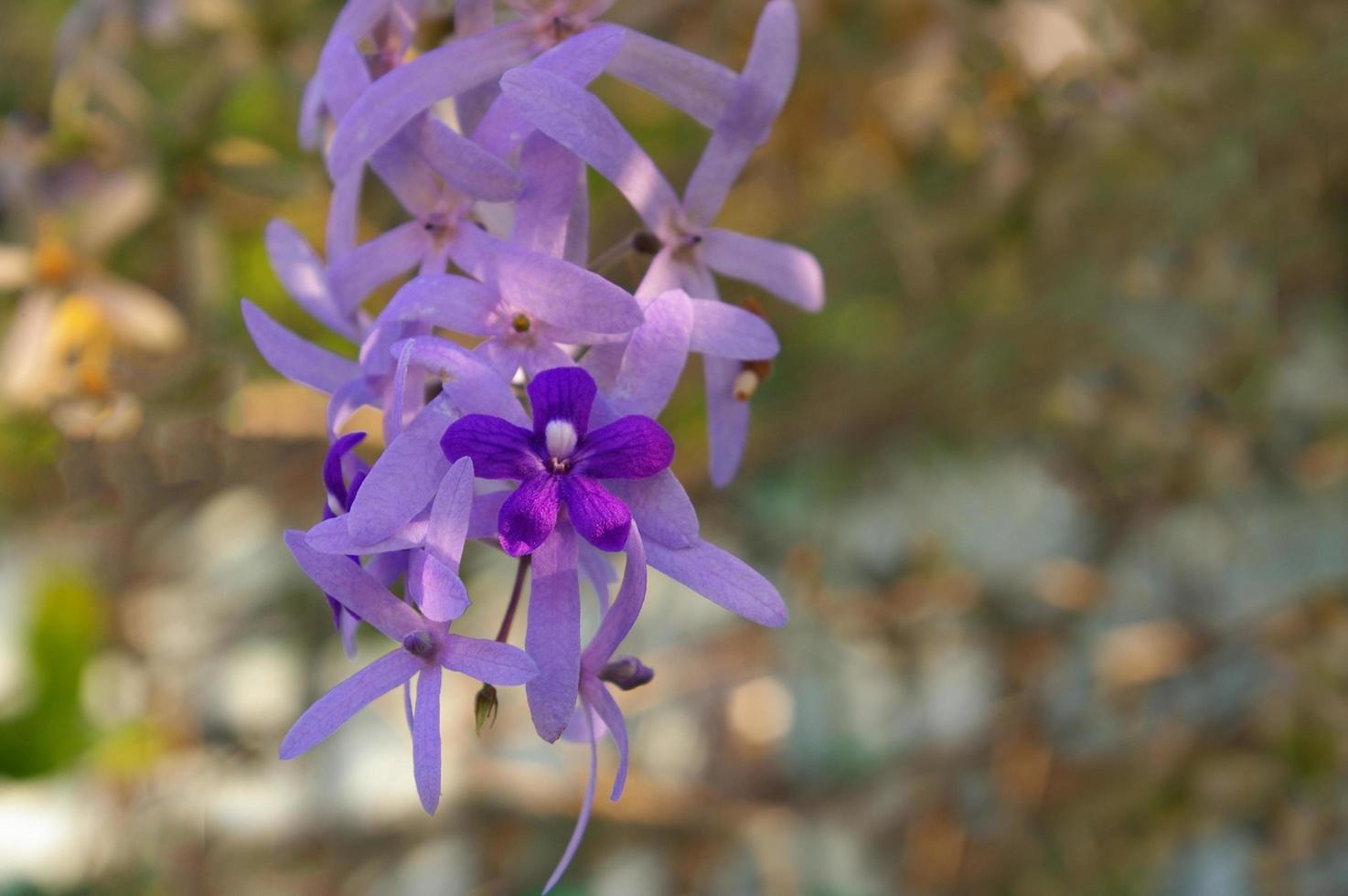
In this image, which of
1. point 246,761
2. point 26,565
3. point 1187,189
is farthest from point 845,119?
point 26,565

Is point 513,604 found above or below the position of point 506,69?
below

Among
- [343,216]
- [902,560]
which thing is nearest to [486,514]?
[343,216]

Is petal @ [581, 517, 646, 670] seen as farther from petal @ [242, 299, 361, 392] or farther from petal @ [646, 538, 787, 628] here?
petal @ [242, 299, 361, 392]

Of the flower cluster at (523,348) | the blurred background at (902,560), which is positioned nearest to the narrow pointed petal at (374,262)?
the flower cluster at (523,348)

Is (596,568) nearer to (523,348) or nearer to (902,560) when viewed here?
(523,348)

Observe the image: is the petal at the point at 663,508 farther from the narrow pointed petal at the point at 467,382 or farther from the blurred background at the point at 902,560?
the blurred background at the point at 902,560

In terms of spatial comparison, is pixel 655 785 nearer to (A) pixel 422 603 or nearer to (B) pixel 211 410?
(B) pixel 211 410

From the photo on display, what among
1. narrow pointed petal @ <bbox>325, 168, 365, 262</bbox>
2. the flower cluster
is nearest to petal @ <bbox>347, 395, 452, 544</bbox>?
the flower cluster
